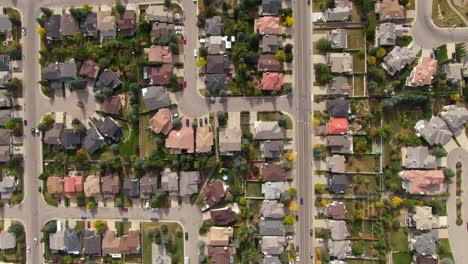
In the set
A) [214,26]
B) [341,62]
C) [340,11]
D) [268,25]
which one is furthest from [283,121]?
[340,11]

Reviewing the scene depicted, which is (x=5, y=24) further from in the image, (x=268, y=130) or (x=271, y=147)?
(x=271, y=147)

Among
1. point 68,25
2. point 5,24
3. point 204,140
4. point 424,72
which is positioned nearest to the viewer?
point 424,72

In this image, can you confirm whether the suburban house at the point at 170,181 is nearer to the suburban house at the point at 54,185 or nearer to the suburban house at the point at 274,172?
the suburban house at the point at 274,172

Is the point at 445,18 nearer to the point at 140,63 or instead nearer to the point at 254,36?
the point at 254,36

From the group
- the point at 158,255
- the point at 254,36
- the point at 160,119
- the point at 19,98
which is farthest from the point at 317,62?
the point at 19,98

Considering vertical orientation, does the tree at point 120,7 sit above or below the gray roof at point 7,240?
above

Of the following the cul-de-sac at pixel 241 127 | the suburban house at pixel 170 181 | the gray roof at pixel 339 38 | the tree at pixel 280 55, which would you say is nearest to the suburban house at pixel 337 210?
the cul-de-sac at pixel 241 127
